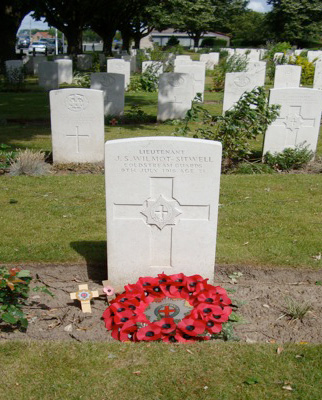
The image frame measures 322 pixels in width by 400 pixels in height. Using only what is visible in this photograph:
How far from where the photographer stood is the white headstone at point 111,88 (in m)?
12.7

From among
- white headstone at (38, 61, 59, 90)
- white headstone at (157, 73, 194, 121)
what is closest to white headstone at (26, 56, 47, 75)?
white headstone at (38, 61, 59, 90)

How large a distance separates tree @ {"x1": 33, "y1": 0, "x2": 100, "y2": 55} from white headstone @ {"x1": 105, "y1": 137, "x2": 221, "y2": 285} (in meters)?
24.1

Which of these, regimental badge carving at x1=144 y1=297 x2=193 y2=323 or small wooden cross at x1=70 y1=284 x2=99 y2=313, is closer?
regimental badge carving at x1=144 y1=297 x2=193 y2=323

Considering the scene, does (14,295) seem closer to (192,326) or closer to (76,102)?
(192,326)

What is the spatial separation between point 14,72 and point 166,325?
17607mm

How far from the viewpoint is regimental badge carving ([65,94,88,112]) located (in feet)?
27.2

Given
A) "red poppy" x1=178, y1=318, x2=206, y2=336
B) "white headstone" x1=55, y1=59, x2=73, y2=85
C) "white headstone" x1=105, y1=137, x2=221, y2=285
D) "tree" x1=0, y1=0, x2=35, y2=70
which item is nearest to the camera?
"red poppy" x1=178, y1=318, x2=206, y2=336

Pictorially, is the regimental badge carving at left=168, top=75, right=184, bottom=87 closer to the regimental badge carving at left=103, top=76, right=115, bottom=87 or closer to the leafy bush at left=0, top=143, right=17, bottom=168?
the regimental badge carving at left=103, top=76, right=115, bottom=87

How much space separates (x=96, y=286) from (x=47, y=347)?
43.6 inches

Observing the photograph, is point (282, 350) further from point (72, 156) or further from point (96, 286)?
point (72, 156)

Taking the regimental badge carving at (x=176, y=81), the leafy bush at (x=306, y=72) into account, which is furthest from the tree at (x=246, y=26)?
the regimental badge carving at (x=176, y=81)

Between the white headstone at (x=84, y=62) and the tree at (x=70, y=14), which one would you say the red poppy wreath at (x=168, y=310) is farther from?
the white headstone at (x=84, y=62)

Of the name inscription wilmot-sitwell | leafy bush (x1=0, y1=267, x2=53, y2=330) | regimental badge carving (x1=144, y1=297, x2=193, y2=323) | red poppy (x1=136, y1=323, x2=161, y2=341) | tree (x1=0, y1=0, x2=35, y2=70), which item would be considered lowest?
red poppy (x1=136, y1=323, x2=161, y2=341)

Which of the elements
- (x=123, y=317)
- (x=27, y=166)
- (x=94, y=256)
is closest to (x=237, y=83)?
(x=27, y=166)
